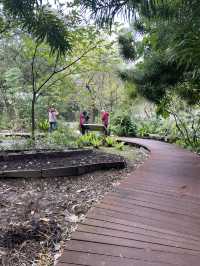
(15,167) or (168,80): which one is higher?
(168,80)

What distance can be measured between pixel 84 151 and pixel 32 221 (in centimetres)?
341

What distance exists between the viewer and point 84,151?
5965mm

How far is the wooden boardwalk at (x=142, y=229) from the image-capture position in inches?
75.5

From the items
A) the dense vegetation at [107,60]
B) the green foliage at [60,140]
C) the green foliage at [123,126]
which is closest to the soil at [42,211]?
the dense vegetation at [107,60]

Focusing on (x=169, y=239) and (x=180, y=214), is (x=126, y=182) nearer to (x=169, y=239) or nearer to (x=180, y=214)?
(x=180, y=214)

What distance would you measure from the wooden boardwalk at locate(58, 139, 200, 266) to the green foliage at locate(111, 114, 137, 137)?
9.37 m

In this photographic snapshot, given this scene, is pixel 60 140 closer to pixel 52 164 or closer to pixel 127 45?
pixel 52 164

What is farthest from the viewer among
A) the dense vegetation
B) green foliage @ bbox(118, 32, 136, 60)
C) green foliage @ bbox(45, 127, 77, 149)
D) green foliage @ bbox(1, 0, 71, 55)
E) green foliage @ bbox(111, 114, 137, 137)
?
green foliage @ bbox(111, 114, 137, 137)

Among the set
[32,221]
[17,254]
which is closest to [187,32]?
[32,221]

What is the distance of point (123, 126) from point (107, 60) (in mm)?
4197

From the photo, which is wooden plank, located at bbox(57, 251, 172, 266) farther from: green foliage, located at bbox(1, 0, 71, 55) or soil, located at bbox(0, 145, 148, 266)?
green foliage, located at bbox(1, 0, 71, 55)

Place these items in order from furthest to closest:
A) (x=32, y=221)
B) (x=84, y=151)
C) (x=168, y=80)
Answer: (x=168, y=80) < (x=84, y=151) < (x=32, y=221)

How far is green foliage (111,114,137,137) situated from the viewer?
1330cm

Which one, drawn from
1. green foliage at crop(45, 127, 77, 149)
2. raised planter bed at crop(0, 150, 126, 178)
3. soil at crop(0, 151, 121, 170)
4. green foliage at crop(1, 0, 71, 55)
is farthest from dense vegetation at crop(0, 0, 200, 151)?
soil at crop(0, 151, 121, 170)
